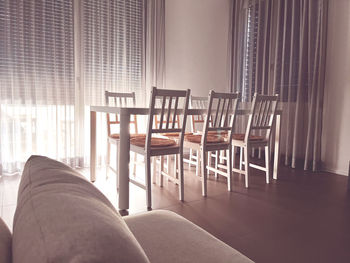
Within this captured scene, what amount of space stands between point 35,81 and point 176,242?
9.83 feet

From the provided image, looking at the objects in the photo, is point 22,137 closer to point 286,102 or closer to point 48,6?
point 48,6

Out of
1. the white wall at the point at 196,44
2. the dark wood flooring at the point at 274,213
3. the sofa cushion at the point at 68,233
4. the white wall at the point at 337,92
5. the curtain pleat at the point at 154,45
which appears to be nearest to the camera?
the sofa cushion at the point at 68,233

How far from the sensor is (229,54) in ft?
15.6

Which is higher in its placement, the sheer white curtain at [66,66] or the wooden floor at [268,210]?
the sheer white curtain at [66,66]

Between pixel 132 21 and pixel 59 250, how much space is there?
3879 mm

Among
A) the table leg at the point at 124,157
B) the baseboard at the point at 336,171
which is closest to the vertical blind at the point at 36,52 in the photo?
the table leg at the point at 124,157

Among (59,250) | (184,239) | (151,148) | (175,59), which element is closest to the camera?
(59,250)

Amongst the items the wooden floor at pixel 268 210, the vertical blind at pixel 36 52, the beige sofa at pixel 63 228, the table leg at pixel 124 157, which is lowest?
the wooden floor at pixel 268 210

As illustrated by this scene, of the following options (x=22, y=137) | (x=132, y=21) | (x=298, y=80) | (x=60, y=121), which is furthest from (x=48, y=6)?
(x=298, y=80)

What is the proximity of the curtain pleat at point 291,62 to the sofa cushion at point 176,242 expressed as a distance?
3082 mm

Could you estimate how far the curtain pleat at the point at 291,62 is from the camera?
3424 mm

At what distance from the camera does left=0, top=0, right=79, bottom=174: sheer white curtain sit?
2998mm

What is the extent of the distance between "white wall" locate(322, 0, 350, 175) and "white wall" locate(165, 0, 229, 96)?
1812 millimetres

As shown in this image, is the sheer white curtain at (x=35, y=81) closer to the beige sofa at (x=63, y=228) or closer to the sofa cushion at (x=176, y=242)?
the sofa cushion at (x=176, y=242)
